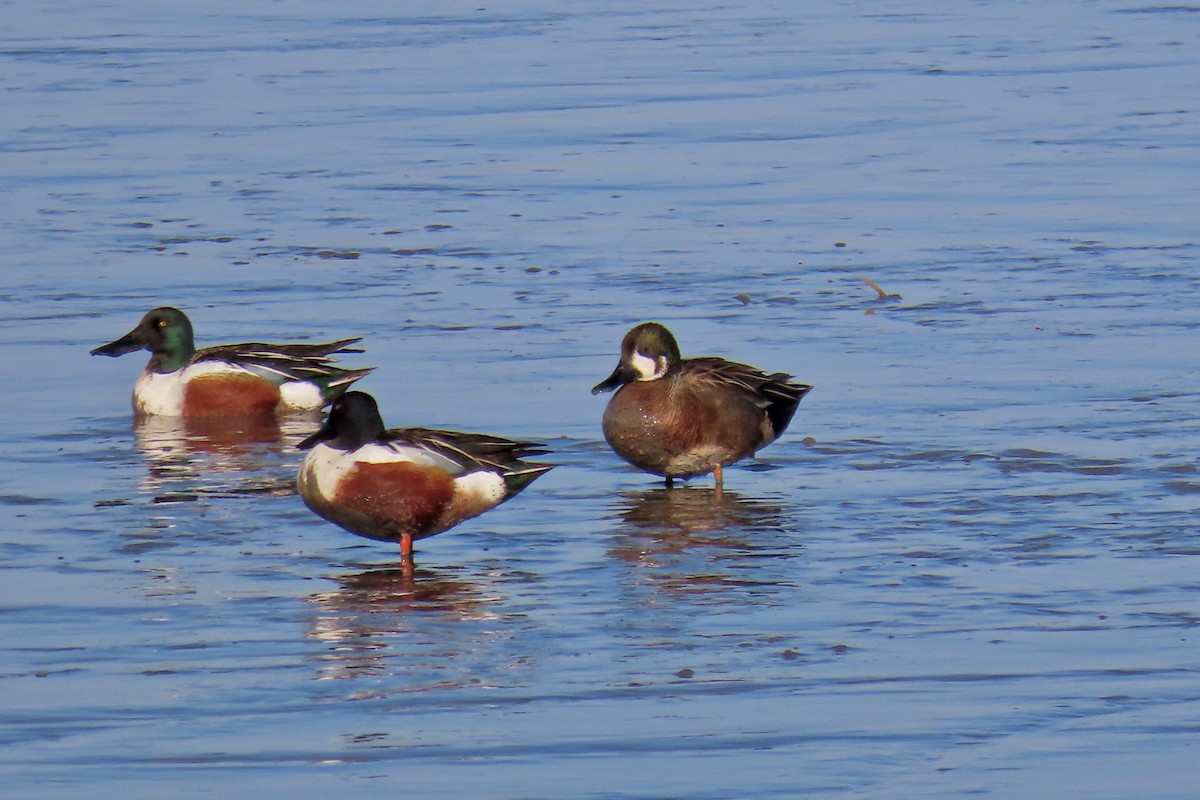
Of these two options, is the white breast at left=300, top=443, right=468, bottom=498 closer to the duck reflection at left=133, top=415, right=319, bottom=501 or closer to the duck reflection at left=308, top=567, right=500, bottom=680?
the duck reflection at left=308, top=567, right=500, bottom=680

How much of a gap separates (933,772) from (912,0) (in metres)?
20.8

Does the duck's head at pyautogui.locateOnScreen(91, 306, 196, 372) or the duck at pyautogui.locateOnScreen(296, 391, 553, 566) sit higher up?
the duck's head at pyautogui.locateOnScreen(91, 306, 196, 372)

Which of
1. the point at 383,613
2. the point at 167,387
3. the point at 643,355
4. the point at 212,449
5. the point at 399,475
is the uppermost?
the point at 643,355

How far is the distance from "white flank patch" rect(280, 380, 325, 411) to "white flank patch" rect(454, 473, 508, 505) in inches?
121

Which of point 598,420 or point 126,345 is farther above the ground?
point 126,345

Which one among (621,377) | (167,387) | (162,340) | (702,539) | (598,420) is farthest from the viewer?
(162,340)

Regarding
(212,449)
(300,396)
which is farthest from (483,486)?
(300,396)

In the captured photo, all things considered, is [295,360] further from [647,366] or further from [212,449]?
[647,366]

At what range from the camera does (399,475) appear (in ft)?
25.7

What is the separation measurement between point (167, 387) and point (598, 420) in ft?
6.99

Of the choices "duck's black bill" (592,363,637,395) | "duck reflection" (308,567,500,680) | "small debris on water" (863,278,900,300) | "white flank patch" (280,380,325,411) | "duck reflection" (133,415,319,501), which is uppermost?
"small debris on water" (863,278,900,300)

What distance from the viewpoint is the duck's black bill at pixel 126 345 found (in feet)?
36.5

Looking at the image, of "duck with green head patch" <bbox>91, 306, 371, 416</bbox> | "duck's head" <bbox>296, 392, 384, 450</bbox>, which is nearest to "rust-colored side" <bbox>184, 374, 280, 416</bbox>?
"duck with green head patch" <bbox>91, 306, 371, 416</bbox>

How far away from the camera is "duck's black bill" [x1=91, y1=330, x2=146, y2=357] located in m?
11.1
